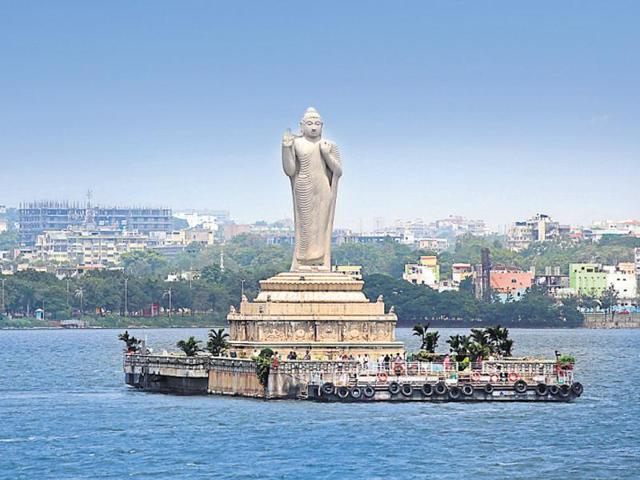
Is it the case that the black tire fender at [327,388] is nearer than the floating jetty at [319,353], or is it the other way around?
the black tire fender at [327,388]

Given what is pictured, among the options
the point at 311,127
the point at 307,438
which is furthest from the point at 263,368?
the point at 311,127

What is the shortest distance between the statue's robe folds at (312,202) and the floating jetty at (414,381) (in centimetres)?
934

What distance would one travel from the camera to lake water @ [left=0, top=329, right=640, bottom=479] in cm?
6412

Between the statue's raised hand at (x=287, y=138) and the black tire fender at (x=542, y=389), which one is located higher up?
the statue's raised hand at (x=287, y=138)

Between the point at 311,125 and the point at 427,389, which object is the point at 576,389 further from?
the point at 311,125

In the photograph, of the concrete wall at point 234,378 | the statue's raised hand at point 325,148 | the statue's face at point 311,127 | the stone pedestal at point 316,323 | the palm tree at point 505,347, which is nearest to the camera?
the concrete wall at point 234,378

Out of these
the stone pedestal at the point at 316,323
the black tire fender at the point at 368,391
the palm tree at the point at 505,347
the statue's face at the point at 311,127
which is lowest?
the black tire fender at the point at 368,391

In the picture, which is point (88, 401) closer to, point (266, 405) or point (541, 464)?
point (266, 405)

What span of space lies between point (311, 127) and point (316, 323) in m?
9.46

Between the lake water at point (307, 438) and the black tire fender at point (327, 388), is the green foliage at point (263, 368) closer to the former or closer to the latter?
the lake water at point (307, 438)

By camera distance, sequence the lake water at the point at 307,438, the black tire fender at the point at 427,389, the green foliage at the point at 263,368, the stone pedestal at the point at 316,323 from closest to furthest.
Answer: the lake water at the point at 307,438
the black tire fender at the point at 427,389
the green foliage at the point at 263,368
the stone pedestal at the point at 316,323

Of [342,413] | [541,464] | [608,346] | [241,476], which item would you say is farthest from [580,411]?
[608,346]

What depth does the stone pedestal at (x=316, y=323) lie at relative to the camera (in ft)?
283

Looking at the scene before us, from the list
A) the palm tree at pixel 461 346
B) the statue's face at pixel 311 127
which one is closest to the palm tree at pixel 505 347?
the palm tree at pixel 461 346
